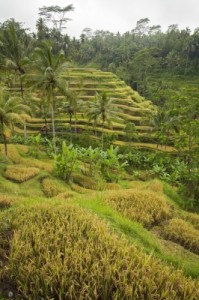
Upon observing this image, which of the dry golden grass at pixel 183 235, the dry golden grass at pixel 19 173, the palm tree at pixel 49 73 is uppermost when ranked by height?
the palm tree at pixel 49 73

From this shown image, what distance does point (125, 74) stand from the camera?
65875 millimetres

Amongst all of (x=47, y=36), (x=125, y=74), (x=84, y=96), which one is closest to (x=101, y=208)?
(x=84, y=96)

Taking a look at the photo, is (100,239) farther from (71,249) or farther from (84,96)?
(84,96)

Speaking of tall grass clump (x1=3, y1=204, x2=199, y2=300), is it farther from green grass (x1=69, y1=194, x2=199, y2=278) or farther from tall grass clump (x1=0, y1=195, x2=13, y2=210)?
tall grass clump (x1=0, y1=195, x2=13, y2=210)

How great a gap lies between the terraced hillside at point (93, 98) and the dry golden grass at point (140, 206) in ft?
83.2

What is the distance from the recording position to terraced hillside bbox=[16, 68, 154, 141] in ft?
137

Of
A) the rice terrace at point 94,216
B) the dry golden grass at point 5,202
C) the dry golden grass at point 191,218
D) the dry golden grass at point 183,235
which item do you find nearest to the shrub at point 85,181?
the rice terrace at point 94,216

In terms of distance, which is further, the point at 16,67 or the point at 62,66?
the point at 16,67

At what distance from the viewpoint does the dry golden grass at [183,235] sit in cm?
745

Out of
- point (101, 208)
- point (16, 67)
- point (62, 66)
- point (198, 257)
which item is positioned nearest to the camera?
point (198, 257)

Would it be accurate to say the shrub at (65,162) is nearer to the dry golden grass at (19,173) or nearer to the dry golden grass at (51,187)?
the dry golden grass at (51,187)

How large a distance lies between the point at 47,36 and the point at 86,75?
57.7ft

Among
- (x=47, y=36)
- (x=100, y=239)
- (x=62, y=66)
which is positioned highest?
(x=47, y=36)

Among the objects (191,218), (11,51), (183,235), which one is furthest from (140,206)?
(11,51)
